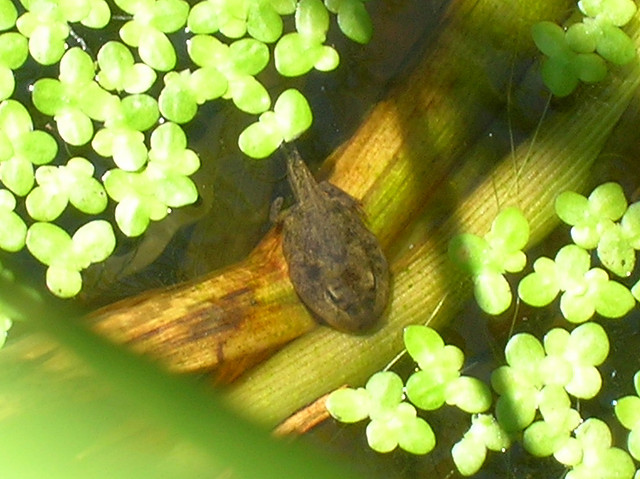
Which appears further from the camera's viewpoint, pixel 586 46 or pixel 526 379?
pixel 586 46

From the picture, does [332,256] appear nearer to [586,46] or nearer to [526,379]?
[526,379]

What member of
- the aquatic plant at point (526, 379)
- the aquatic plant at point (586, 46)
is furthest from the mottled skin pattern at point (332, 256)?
the aquatic plant at point (586, 46)

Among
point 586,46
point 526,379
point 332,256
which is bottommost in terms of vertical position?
point 332,256

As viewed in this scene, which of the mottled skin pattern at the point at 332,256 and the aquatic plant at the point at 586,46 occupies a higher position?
the aquatic plant at the point at 586,46

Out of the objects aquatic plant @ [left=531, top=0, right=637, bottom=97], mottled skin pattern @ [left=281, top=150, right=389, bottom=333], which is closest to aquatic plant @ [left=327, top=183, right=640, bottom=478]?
mottled skin pattern @ [left=281, top=150, right=389, bottom=333]

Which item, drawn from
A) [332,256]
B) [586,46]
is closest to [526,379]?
[332,256]

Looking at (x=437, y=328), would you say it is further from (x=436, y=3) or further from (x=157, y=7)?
(x=157, y=7)

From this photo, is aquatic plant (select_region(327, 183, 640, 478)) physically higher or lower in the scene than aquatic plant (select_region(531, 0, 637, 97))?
lower

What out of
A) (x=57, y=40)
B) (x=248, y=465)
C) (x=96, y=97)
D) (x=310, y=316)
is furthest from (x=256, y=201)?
(x=248, y=465)

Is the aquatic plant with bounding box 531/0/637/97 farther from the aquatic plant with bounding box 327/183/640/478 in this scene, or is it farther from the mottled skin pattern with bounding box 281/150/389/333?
the mottled skin pattern with bounding box 281/150/389/333

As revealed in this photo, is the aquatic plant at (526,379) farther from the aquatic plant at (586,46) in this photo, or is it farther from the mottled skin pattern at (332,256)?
the aquatic plant at (586,46)
